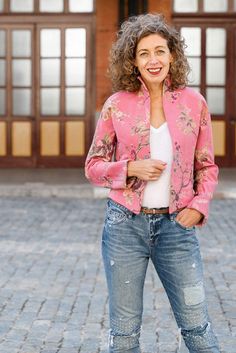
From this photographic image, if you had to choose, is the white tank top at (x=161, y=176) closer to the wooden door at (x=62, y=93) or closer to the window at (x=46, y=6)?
the wooden door at (x=62, y=93)

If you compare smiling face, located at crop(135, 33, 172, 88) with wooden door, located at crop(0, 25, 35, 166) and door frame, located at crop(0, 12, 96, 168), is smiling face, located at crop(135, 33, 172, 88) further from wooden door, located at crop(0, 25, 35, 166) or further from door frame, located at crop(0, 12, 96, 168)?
wooden door, located at crop(0, 25, 35, 166)

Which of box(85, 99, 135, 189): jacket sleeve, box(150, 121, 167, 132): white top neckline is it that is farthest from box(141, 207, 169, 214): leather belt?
box(150, 121, 167, 132): white top neckline

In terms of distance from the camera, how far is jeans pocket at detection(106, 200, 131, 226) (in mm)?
3943

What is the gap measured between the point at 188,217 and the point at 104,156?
415mm

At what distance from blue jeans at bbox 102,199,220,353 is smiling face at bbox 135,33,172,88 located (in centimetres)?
51

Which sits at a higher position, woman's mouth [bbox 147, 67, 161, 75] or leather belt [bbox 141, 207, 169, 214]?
woman's mouth [bbox 147, 67, 161, 75]

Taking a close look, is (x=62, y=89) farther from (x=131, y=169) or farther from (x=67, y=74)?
(x=131, y=169)

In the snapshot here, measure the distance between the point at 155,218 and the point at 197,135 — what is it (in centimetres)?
36

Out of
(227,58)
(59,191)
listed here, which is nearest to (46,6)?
(227,58)

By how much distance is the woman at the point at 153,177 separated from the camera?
393cm

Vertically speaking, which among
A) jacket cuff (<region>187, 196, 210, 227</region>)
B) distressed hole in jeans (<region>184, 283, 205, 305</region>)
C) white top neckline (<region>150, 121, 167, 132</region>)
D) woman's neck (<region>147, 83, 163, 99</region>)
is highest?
woman's neck (<region>147, 83, 163, 99</region>)

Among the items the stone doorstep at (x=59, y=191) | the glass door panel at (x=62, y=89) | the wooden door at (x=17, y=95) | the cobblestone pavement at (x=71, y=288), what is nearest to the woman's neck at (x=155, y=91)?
the cobblestone pavement at (x=71, y=288)

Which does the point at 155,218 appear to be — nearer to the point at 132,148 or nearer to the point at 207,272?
the point at 132,148

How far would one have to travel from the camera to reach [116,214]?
3971mm
